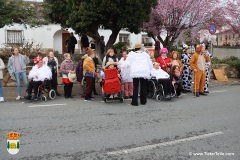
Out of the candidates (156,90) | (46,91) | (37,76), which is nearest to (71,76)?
(46,91)

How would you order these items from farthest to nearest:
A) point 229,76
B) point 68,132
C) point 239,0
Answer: point 239,0, point 229,76, point 68,132

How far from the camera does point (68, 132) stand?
5.92 metres

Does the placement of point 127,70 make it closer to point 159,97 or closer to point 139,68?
point 139,68

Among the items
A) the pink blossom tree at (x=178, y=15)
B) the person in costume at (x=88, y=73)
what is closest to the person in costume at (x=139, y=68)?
the person in costume at (x=88, y=73)

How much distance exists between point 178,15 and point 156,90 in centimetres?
824

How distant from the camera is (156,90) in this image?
9.88 meters

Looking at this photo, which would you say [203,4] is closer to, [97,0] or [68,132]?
[97,0]

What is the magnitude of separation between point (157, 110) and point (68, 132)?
123 inches

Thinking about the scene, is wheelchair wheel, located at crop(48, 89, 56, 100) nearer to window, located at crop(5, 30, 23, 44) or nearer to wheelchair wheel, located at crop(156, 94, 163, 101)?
wheelchair wheel, located at crop(156, 94, 163, 101)

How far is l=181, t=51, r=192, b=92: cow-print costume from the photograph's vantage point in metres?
11.5

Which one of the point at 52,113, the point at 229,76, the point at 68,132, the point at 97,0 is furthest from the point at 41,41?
the point at 68,132

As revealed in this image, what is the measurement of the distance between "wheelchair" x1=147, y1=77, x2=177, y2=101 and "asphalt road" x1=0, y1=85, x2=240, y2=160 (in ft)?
1.47

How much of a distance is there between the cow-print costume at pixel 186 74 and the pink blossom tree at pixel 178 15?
5.52m

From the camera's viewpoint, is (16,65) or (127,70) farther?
(16,65)
